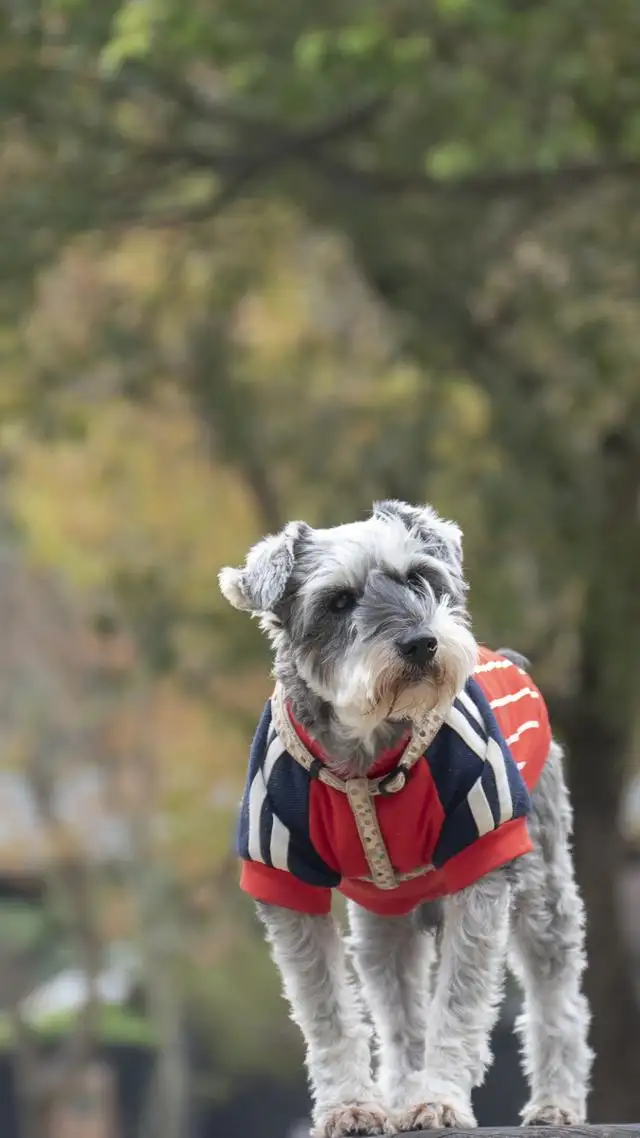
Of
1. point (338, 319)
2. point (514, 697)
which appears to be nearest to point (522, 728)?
point (514, 697)

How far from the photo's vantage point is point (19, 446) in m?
21.0

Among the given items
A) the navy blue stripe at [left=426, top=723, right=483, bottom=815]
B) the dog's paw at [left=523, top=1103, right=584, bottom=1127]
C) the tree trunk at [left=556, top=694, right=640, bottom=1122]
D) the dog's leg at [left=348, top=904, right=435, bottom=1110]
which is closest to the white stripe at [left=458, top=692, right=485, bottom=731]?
the navy blue stripe at [left=426, top=723, right=483, bottom=815]

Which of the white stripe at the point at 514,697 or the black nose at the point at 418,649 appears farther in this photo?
the white stripe at the point at 514,697

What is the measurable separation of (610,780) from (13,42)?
8.31 m

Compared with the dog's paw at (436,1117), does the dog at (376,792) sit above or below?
above

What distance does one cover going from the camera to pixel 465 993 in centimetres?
632

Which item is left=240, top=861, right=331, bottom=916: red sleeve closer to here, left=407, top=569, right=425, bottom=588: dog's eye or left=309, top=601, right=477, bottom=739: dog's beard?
left=309, top=601, right=477, bottom=739: dog's beard

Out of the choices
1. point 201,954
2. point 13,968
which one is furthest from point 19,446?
point 13,968

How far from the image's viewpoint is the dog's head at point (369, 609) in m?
5.98

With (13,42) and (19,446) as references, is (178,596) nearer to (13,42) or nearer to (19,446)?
(19,446)

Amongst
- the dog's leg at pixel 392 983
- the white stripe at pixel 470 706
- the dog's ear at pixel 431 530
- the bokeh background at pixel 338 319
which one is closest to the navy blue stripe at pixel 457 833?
the white stripe at pixel 470 706

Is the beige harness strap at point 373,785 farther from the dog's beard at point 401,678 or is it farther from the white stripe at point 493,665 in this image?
the white stripe at point 493,665

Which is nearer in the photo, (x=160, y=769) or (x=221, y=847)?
(x=221, y=847)

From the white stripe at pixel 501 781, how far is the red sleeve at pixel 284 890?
25.7 inches
